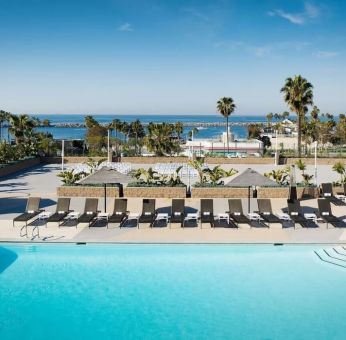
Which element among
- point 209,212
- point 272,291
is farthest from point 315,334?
point 209,212

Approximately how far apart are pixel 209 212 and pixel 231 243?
263 cm

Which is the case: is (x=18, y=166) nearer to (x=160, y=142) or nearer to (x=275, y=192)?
(x=160, y=142)

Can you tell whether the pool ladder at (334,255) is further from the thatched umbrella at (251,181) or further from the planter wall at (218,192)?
the planter wall at (218,192)

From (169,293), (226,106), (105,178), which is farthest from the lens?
(226,106)

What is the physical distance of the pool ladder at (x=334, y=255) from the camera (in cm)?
1149

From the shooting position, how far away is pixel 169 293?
390 inches

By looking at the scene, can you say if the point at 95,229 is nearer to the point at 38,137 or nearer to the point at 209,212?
the point at 209,212

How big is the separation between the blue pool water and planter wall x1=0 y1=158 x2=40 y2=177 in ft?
49.5

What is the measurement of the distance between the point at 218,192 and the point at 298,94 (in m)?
21.1

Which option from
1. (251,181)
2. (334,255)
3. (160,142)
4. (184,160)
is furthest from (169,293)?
(160,142)

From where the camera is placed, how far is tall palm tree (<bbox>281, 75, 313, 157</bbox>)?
1427 inches

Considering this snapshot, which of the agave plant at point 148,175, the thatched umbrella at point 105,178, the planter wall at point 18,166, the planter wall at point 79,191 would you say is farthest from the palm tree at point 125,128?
the thatched umbrella at point 105,178

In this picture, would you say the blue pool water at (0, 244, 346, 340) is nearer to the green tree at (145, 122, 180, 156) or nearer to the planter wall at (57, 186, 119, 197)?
the planter wall at (57, 186, 119, 197)

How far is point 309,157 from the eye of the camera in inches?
1337
